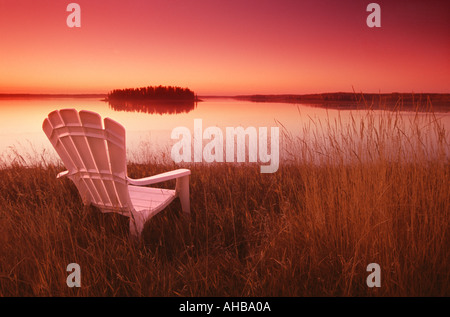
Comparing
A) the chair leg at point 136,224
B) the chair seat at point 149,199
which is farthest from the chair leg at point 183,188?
the chair leg at point 136,224

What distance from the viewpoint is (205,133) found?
9.23 m

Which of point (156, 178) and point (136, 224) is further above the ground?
point (156, 178)

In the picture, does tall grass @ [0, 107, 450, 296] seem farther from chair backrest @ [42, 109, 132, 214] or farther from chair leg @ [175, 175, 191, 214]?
chair backrest @ [42, 109, 132, 214]

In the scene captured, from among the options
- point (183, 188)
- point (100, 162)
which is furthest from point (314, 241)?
point (100, 162)

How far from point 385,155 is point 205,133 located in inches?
271

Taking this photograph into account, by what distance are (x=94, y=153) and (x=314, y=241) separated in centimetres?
162

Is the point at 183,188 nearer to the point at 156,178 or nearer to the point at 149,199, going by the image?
the point at 149,199

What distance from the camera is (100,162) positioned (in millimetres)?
2559

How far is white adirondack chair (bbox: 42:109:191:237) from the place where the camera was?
2.43 metres

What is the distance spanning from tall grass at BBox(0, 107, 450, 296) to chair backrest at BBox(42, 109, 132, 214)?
0.92 ft

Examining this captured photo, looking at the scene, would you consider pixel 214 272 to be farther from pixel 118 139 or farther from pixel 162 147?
pixel 162 147

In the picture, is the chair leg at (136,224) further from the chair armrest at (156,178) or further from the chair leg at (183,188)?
the chair leg at (183,188)

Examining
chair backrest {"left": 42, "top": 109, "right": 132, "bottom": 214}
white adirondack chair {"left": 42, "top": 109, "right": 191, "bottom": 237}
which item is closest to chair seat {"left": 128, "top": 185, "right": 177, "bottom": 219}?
white adirondack chair {"left": 42, "top": 109, "right": 191, "bottom": 237}

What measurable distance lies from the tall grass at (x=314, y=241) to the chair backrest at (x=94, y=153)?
0.28 m
